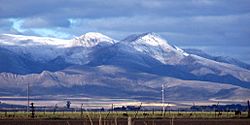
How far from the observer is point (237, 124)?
66000mm

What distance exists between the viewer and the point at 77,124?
220 ft

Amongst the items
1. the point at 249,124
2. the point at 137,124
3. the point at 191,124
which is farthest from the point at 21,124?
the point at 249,124

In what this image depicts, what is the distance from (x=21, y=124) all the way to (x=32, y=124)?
1.08 meters

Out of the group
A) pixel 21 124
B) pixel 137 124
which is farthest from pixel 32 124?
pixel 137 124

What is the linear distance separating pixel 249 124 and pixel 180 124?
19.3 feet

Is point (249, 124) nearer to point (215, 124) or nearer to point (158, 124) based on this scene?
point (215, 124)

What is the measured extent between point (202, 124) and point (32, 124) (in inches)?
529

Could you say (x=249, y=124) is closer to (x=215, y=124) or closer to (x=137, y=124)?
(x=215, y=124)

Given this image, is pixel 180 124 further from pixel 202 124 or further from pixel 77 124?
pixel 77 124

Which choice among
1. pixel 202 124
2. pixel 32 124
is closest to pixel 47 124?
pixel 32 124

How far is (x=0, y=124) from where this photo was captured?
Result: 67875mm

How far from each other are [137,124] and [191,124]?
5043 millimetres

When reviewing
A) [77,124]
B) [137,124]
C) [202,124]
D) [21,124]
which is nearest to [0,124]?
[21,124]

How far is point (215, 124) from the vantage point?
66.1m
